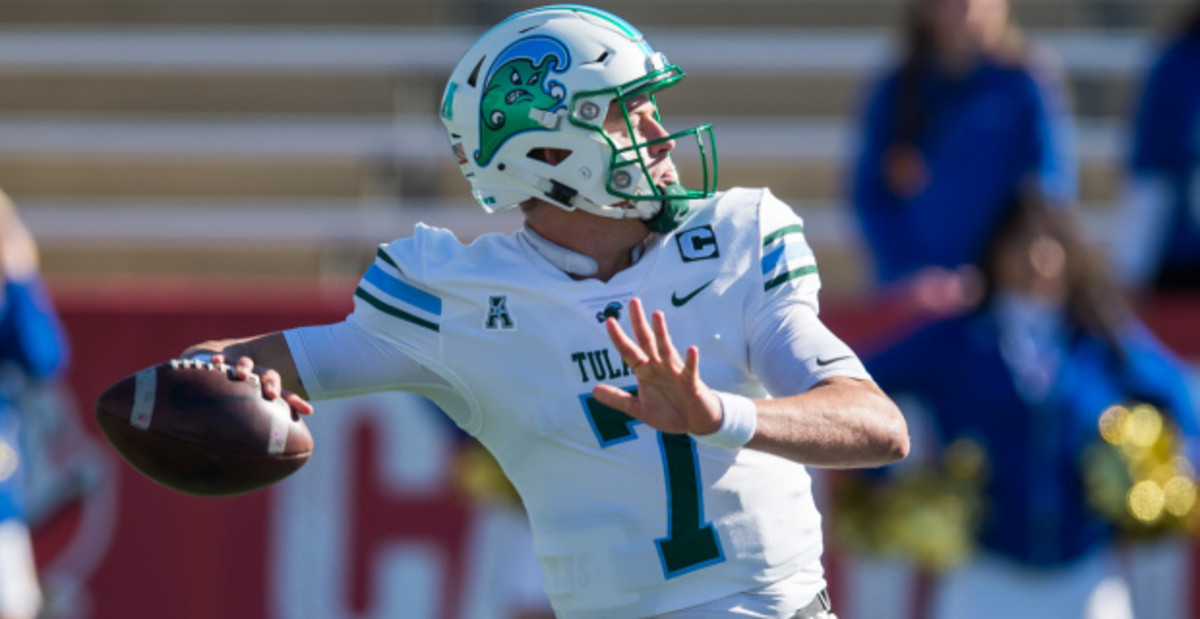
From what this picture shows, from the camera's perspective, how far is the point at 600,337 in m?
3.22

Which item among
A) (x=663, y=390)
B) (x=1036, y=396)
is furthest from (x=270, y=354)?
(x=1036, y=396)

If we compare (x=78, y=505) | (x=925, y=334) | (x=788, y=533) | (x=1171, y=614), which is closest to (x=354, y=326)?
(x=788, y=533)

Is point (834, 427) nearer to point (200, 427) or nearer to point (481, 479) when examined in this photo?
point (200, 427)

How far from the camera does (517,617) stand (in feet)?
20.8

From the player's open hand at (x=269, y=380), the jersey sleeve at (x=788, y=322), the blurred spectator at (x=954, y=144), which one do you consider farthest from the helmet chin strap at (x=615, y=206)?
the blurred spectator at (x=954, y=144)

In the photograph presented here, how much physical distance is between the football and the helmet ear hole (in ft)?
2.06

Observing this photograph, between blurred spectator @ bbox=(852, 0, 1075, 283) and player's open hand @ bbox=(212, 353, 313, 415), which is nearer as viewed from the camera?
player's open hand @ bbox=(212, 353, 313, 415)

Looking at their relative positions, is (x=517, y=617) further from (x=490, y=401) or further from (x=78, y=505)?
(x=490, y=401)

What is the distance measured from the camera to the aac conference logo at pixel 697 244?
3.28 metres

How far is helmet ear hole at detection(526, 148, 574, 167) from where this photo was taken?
11.0ft

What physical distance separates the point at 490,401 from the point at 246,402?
0.42m

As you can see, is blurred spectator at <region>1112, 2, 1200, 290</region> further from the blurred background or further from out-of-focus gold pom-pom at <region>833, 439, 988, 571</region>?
out-of-focus gold pom-pom at <region>833, 439, 988, 571</region>

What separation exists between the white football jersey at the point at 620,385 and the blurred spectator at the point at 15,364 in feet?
10.8

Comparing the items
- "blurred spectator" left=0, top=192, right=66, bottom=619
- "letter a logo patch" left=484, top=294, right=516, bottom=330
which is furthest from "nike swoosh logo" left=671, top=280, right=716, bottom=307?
"blurred spectator" left=0, top=192, right=66, bottom=619
